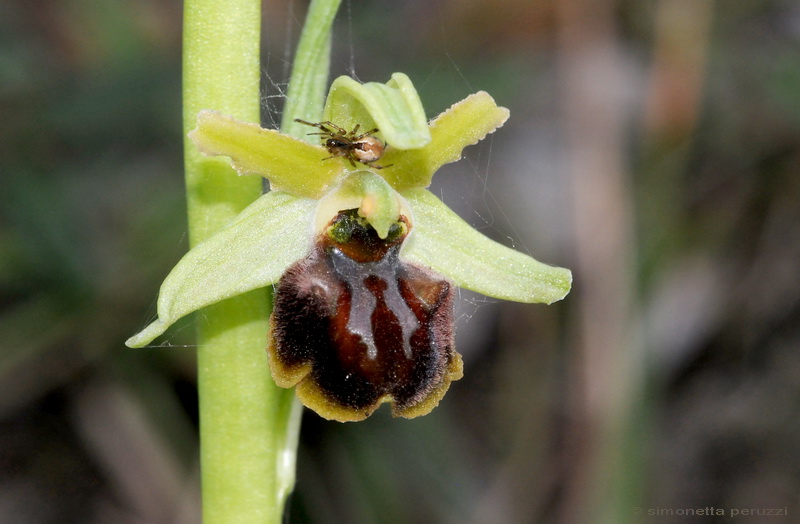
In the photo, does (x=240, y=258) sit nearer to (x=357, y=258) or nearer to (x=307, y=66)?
(x=357, y=258)

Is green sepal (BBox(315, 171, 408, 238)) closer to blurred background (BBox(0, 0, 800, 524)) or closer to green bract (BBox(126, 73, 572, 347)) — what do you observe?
green bract (BBox(126, 73, 572, 347))

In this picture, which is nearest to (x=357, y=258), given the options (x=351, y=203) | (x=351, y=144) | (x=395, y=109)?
(x=351, y=203)

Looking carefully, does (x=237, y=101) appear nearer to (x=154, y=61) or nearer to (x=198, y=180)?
(x=198, y=180)

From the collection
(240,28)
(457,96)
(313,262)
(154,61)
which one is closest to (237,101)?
(240,28)

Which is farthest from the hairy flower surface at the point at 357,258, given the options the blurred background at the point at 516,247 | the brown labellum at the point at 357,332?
the blurred background at the point at 516,247

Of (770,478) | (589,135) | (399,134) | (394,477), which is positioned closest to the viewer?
(399,134)

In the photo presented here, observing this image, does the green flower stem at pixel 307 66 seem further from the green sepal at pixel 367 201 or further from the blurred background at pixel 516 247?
the blurred background at pixel 516 247

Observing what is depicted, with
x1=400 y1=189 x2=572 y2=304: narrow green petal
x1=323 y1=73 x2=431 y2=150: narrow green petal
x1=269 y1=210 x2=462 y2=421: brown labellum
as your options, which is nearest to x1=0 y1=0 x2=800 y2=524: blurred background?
x1=400 y1=189 x2=572 y2=304: narrow green petal
